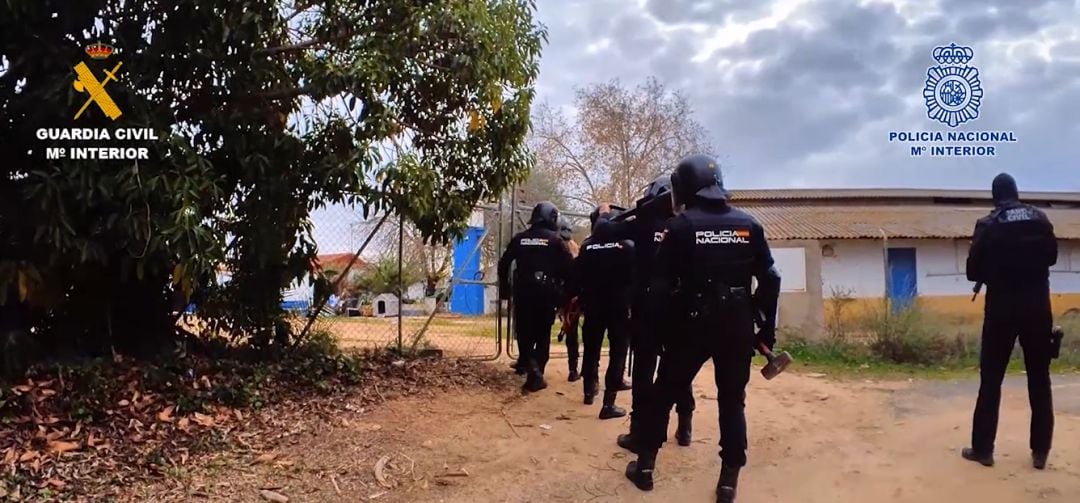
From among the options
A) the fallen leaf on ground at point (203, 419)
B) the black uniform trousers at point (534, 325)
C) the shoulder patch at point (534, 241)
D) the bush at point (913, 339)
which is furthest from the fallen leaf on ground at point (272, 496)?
the bush at point (913, 339)

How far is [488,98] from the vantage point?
722cm

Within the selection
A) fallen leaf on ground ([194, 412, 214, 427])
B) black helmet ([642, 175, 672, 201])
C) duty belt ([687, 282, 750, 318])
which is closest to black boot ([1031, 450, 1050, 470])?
duty belt ([687, 282, 750, 318])

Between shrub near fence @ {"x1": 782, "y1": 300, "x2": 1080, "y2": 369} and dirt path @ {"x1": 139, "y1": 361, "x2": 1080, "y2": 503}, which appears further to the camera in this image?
shrub near fence @ {"x1": 782, "y1": 300, "x2": 1080, "y2": 369}

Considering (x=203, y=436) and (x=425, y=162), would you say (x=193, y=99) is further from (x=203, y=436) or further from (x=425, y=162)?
(x=203, y=436)

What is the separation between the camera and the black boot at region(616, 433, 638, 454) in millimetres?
5324

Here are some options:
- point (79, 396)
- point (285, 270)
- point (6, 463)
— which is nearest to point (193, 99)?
point (285, 270)

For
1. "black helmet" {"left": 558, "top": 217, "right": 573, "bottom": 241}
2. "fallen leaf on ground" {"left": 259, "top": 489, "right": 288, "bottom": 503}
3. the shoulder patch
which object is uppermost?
"black helmet" {"left": 558, "top": 217, "right": 573, "bottom": 241}

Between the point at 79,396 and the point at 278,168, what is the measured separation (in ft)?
7.40

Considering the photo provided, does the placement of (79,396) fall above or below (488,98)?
below

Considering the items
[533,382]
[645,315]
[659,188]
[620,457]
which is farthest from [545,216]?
[620,457]

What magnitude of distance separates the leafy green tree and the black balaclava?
4.00 metres

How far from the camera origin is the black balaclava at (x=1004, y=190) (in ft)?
17.3

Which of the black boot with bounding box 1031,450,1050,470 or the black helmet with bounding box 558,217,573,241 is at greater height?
the black helmet with bounding box 558,217,573,241

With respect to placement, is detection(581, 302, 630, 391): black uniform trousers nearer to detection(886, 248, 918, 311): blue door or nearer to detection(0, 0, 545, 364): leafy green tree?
detection(0, 0, 545, 364): leafy green tree
